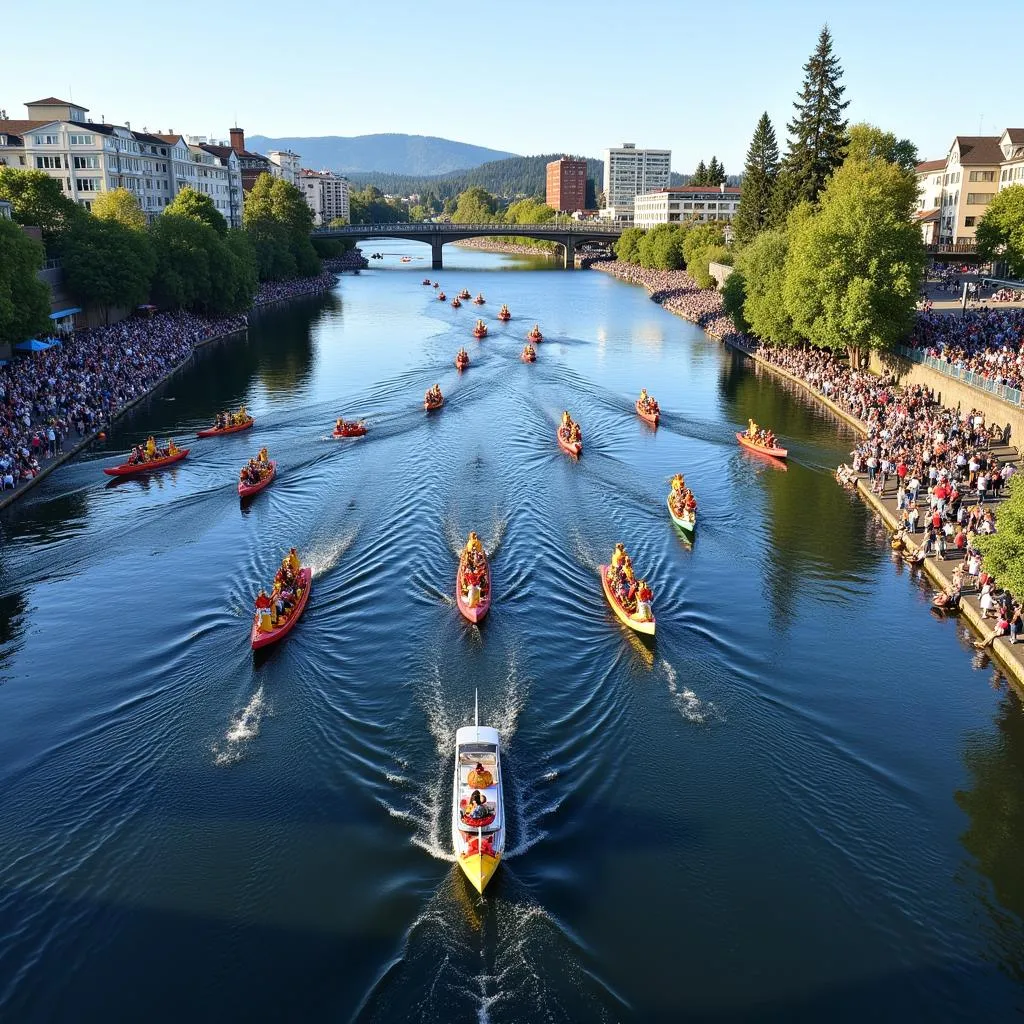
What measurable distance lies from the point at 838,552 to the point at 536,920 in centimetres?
2561

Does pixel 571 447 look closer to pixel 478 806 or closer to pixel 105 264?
pixel 478 806

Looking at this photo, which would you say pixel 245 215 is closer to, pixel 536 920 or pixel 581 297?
pixel 581 297

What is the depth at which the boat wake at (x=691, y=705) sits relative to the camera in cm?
2753

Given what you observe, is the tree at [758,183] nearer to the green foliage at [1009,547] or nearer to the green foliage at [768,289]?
the green foliage at [768,289]

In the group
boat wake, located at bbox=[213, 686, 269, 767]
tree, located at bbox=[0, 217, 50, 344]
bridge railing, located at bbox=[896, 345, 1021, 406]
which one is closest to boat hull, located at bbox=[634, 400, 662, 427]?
bridge railing, located at bbox=[896, 345, 1021, 406]

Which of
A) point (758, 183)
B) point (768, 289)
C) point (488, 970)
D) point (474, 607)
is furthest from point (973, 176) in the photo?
point (488, 970)

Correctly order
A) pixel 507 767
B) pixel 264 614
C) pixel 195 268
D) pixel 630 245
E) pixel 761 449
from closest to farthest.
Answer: pixel 507 767 < pixel 264 614 < pixel 761 449 < pixel 195 268 < pixel 630 245

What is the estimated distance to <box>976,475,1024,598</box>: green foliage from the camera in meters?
27.8

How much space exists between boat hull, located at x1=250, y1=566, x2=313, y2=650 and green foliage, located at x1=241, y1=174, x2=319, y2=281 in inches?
4225

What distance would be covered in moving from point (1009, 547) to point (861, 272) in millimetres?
41663

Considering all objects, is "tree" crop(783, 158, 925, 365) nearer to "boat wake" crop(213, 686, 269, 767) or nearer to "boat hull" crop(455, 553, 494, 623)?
"boat hull" crop(455, 553, 494, 623)

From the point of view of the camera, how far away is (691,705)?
1110 inches

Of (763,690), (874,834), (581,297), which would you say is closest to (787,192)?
(581,297)

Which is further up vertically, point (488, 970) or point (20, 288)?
point (20, 288)
